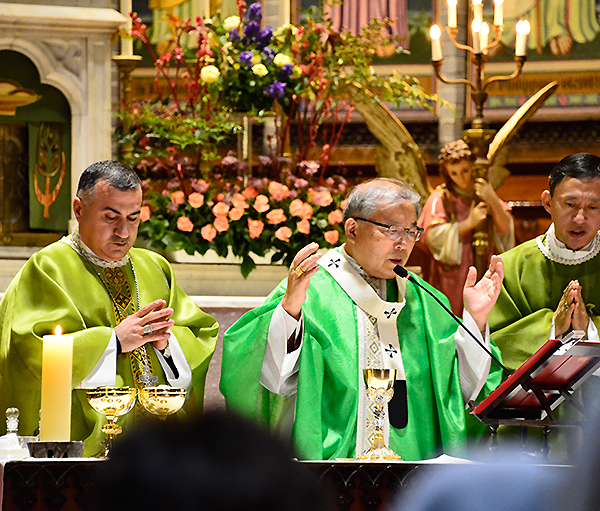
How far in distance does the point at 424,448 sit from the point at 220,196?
6.12ft

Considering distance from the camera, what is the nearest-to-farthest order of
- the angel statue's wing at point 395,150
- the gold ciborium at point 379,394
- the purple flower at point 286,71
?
the gold ciborium at point 379,394 → the purple flower at point 286,71 → the angel statue's wing at point 395,150

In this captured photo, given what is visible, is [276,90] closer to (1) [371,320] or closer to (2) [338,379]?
(1) [371,320]

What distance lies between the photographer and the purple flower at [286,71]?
15.9 feet

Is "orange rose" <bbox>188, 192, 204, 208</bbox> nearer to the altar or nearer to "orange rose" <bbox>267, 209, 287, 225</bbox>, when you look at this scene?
"orange rose" <bbox>267, 209, 287, 225</bbox>

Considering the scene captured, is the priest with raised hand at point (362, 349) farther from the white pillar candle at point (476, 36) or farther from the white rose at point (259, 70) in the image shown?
the white pillar candle at point (476, 36)

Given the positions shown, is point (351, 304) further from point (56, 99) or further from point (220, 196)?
point (56, 99)

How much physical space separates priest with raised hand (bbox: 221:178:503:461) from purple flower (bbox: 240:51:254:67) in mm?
1554

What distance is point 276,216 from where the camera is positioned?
4594mm

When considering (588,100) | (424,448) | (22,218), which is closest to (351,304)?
(424,448)

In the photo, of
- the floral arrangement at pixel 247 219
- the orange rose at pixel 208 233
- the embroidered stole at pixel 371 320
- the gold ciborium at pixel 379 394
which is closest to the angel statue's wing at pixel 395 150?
the floral arrangement at pixel 247 219

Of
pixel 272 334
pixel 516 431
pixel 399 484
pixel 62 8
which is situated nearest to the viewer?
pixel 399 484

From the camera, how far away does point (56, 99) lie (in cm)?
559

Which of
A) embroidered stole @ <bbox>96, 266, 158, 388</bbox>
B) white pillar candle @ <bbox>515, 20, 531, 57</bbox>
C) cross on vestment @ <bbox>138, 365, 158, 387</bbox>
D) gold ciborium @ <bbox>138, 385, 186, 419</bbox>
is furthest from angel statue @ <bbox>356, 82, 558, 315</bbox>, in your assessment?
gold ciborium @ <bbox>138, 385, 186, 419</bbox>

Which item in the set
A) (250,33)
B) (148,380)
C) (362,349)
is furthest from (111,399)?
(250,33)
